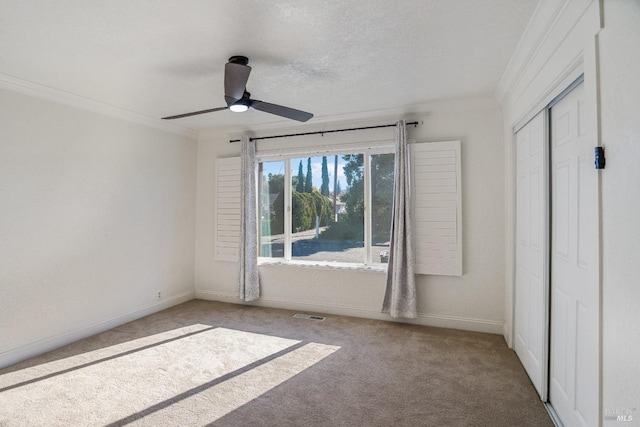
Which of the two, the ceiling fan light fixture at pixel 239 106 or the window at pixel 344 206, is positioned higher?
the ceiling fan light fixture at pixel 239 106

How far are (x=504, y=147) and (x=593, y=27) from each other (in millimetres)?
2096

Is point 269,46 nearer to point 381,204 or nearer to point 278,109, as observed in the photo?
point 278,109

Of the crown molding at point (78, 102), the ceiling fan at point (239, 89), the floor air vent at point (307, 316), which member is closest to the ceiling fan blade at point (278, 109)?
the ceiling fan at point (239, 89)

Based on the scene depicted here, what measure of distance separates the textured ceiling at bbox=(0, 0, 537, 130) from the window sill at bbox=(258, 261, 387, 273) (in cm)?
200

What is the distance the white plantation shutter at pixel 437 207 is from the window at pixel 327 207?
0.41 metres

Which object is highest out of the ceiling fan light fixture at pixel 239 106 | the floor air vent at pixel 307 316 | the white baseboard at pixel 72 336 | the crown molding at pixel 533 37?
the crown molding at pixel 533 37

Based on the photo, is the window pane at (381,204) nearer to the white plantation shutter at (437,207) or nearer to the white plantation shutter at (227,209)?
the white plantation shutter at (437,207)

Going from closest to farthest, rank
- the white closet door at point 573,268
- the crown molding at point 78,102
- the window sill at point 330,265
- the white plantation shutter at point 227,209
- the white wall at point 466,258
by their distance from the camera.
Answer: the white closet door at point 573,268 < the crown molding at point 78,102 < the white wall at point 466,258 < the window sill at point 330,265 < the white plantation shutter at point 227,209

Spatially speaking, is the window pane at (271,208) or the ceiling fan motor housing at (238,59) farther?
the window pane at (271,208)

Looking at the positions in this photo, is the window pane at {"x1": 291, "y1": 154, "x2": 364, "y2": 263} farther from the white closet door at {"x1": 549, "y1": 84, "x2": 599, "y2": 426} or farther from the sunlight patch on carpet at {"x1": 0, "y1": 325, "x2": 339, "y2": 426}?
the white closet door at {"x1": 549, "y1": 84, "x2": 599, "y2": 426}

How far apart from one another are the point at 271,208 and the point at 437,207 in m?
2.29

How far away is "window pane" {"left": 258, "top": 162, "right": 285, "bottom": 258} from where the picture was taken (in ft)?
15.2

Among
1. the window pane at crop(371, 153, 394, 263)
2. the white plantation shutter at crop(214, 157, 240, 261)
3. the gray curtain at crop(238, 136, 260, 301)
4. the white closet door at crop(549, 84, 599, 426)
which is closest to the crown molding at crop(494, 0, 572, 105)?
the white closet door at crop(549, 84, 599, 426)

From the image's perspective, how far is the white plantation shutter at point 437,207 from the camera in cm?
355
